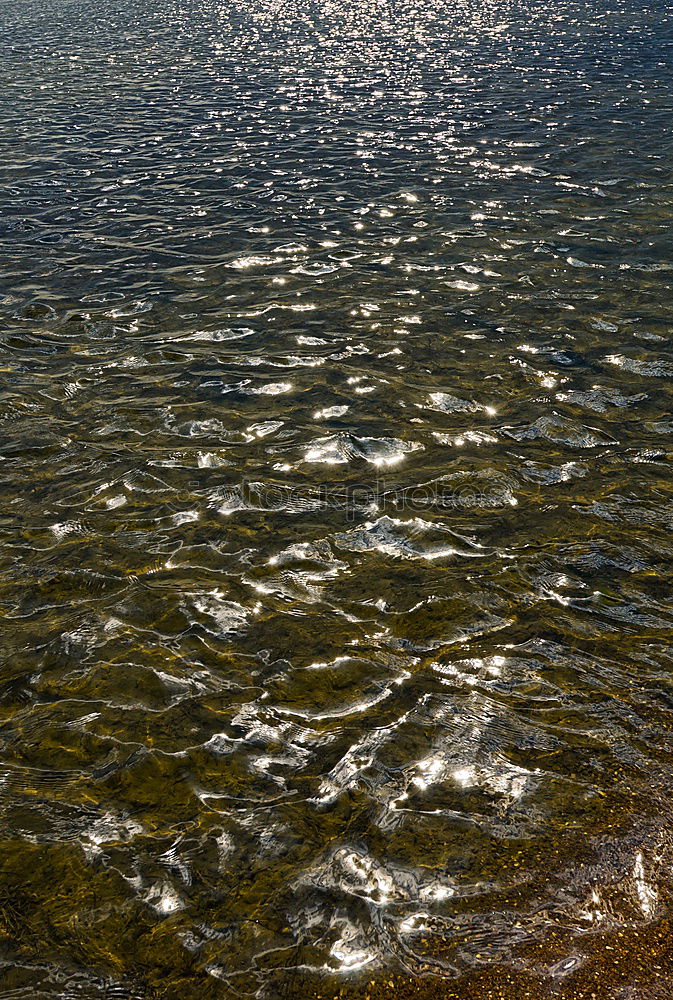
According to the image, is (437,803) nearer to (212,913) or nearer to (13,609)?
(212,913)

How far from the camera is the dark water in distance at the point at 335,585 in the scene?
540 cm

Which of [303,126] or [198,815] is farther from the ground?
[303,126]

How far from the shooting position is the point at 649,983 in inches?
187

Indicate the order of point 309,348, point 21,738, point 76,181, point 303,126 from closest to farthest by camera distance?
1. point 21,738
2. point 309,348
3. point 76,181
4. point 303,126

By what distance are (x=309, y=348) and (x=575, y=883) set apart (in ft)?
32.3

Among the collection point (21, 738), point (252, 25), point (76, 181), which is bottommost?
point (21, 738)

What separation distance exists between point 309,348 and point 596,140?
15.5m

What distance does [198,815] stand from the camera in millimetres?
6121

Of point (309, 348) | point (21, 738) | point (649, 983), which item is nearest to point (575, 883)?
point (649, 983)

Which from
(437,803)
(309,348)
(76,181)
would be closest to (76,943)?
(437,803)

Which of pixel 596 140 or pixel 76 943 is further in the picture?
pixel 596 140

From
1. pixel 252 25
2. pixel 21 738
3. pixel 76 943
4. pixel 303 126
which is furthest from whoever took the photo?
pixel 252 25

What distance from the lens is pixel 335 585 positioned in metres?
8.38

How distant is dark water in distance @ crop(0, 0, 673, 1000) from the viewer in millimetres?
5398
